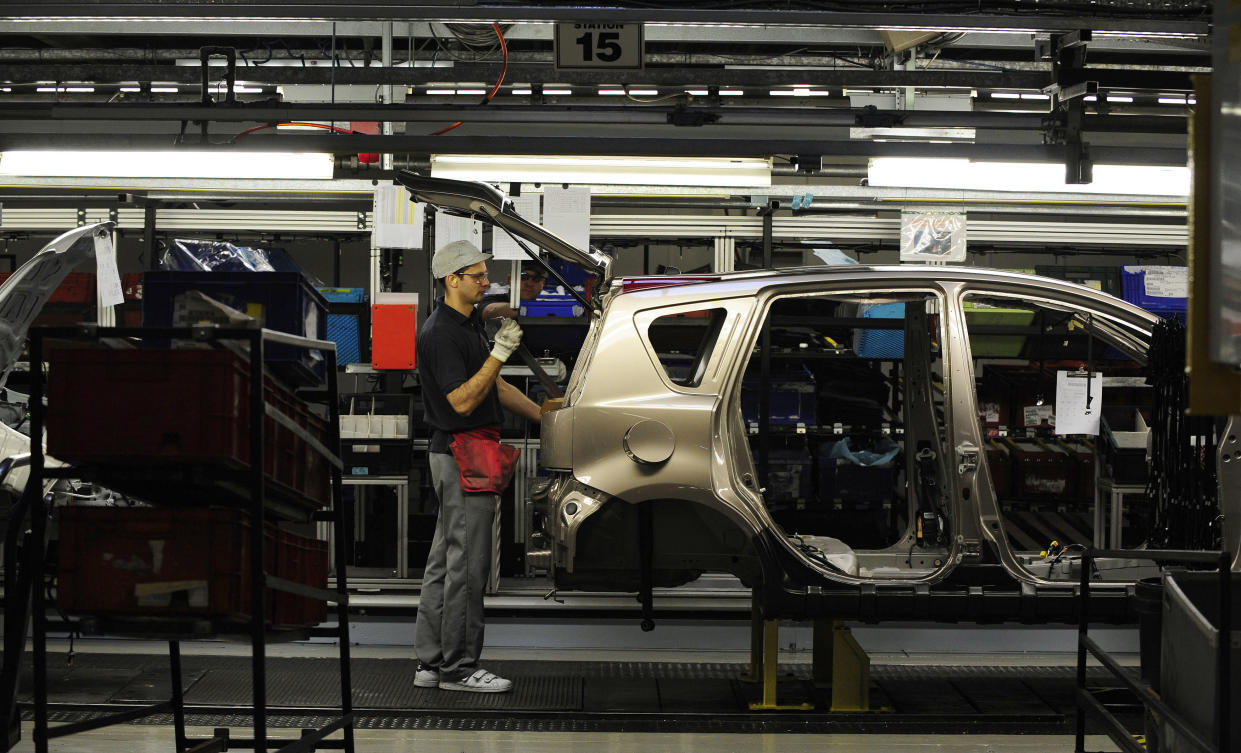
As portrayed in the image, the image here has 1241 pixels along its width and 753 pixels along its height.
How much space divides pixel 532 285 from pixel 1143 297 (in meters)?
3.89

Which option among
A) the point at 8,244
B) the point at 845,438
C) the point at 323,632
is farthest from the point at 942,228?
the point at 8,244

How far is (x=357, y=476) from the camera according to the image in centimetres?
673

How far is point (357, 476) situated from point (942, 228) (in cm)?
377

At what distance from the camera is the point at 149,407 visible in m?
3.08

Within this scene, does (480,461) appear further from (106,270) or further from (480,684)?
(106,270)

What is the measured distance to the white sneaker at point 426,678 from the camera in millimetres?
5543

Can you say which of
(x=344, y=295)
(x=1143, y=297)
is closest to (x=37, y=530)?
(x=344, y=295)

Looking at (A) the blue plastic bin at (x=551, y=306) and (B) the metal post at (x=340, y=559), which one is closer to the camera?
(B) the metal post at (x=340, y=559)

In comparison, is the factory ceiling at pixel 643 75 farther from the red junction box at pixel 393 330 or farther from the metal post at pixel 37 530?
the metal post at pixel 37 530

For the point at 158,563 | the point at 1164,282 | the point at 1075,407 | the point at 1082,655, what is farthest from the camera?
the point at 1164,282

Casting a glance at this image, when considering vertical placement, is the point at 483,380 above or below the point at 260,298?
below

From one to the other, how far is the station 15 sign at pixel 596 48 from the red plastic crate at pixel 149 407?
88.0 inches

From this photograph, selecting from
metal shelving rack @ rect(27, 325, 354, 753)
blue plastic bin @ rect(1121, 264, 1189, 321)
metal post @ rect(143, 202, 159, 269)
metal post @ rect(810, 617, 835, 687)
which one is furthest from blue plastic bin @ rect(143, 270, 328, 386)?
blue plastic bin @ rect(1121, 264, 1189, 321)

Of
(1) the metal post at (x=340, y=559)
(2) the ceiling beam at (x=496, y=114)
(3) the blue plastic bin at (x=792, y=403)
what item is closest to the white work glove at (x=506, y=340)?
(2) the ceiling beam at (x=496, y=114)
